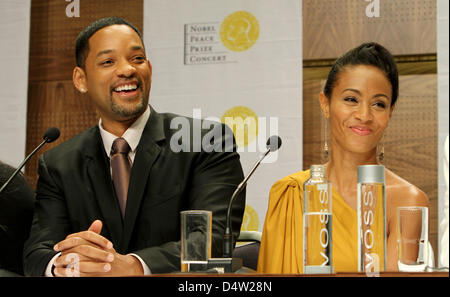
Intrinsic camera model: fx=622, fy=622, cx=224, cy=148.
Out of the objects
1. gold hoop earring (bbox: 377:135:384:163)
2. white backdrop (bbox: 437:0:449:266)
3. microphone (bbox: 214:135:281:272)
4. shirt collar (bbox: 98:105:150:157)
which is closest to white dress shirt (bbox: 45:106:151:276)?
shirt collar (bbox: 98:105:150:157)

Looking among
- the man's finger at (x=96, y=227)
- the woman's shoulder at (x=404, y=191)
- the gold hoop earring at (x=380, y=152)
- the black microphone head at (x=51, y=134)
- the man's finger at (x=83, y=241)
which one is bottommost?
the man's finger at (x=83, y=241)

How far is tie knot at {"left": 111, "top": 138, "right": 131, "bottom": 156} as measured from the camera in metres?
2.11

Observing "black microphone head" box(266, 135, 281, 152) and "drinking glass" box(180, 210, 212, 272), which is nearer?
"drinking glass" box(180, 210, 212, 272)

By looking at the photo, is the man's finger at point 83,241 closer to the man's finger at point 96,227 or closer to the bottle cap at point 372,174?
the man's finger at point 96,227

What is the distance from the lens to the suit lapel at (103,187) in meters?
2.04

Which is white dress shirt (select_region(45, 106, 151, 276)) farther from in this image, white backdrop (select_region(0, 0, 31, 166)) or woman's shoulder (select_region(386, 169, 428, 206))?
woman's shoulder (select_region(386, 169, 428, 206))

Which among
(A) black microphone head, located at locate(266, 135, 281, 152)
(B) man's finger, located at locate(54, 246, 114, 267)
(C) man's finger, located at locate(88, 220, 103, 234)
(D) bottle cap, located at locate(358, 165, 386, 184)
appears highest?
(A) black microphone head, located at locate(266, 135, 281, 152)

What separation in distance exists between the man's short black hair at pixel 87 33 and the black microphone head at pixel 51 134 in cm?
24

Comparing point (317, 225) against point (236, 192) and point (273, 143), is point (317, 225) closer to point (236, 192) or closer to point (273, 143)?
point (236, 192)

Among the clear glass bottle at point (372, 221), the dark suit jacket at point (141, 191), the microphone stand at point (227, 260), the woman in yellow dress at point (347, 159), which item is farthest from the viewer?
the dark suit jacket at point (141, 191)

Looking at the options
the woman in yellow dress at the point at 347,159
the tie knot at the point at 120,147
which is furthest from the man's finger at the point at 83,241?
the woman in yellow dress at the point at 347,159

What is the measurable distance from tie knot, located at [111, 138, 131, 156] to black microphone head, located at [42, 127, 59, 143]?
0.67 ft

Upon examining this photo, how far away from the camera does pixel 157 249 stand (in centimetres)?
195

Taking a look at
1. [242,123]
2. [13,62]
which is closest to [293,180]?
[242,123]
